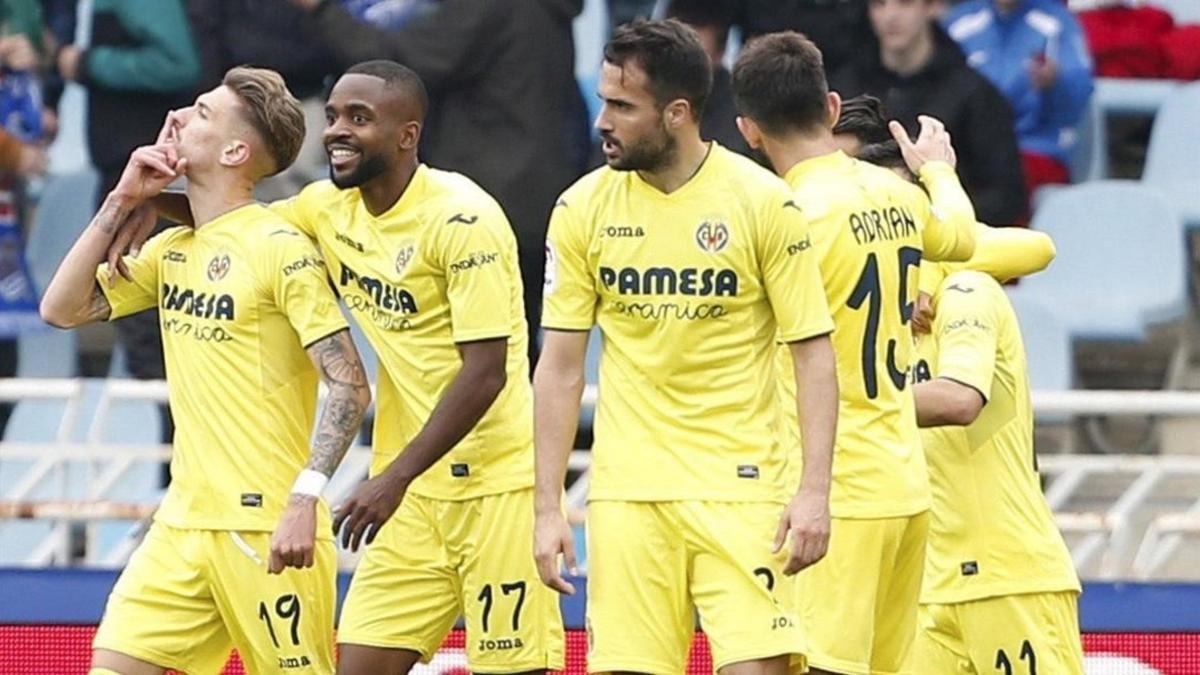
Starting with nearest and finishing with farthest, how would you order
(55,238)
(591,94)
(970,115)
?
(970,115) → (591,94) → (55,238)

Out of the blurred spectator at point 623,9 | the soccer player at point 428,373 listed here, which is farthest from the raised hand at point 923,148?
the blurred spectator at point 623,9

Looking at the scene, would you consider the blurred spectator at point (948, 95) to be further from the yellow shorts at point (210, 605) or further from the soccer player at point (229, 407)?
the yellow shorts at point (210, 605)

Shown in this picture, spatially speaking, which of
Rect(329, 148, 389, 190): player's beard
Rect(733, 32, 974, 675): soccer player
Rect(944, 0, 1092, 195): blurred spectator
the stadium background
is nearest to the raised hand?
Rect(733, 32, 974, 675): soccer player

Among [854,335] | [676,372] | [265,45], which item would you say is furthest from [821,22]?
[676,372]

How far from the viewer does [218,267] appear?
6781 millimetres

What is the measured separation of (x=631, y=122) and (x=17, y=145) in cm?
543

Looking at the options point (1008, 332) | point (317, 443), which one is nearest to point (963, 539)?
point (1008, 332)

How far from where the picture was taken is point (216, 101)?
6941 millimetres

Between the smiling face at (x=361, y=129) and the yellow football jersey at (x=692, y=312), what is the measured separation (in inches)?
25.0

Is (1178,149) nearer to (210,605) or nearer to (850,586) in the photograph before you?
(850,586)

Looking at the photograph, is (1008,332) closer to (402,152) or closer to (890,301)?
(890,301)

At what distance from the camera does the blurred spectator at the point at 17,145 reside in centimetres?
1123

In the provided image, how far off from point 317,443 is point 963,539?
1745mm

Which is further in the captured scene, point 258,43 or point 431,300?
point 258,43
